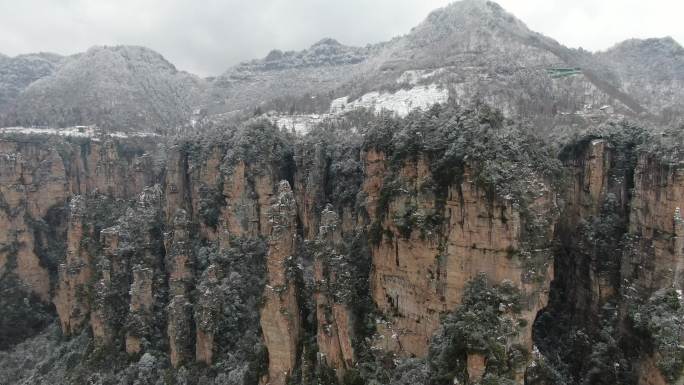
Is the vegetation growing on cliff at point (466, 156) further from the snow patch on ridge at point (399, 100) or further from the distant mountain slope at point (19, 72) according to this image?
the distant mountain slope at point (19, 72)

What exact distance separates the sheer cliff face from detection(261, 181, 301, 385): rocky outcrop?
129mm

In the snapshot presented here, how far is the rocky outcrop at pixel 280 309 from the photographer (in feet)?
100

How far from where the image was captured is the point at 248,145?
4275 cm

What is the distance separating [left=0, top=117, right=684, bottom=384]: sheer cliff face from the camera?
74.5 ft

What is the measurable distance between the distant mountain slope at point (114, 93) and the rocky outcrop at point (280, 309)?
62.6 m

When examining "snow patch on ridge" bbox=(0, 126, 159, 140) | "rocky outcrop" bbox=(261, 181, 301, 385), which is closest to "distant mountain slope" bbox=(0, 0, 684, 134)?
"snow patch on ridge" bbox=(0, 126, 159, 140)

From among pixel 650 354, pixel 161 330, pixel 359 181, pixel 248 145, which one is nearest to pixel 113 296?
pixel 161 330

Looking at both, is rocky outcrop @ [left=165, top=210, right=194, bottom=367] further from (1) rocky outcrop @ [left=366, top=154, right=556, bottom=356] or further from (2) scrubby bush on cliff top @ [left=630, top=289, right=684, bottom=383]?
(2) scrubby bush on cliff top @ [left=630, top=289, right=684, bottom=383]

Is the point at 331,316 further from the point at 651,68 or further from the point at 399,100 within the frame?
the point at 651,68

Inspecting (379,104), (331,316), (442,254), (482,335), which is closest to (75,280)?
(331,316)

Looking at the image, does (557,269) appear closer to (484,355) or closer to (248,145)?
(484,355)

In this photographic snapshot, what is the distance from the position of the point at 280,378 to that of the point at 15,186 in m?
45.1

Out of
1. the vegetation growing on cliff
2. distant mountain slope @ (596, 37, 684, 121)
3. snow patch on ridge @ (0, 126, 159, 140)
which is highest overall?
distant mountain slope @ (596, 37, 684, 121)

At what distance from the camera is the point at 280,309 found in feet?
100
